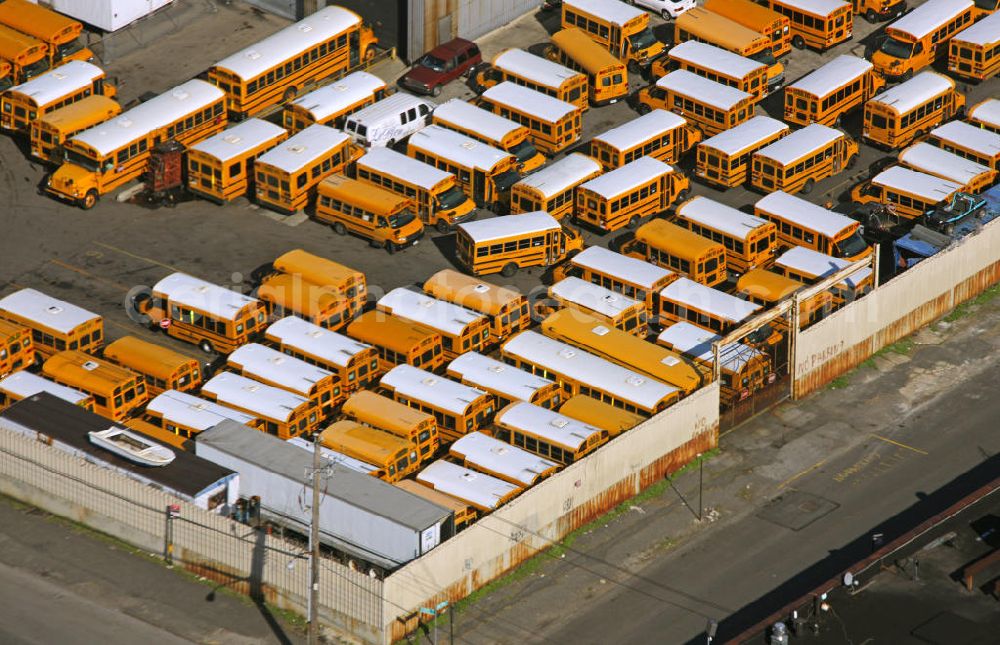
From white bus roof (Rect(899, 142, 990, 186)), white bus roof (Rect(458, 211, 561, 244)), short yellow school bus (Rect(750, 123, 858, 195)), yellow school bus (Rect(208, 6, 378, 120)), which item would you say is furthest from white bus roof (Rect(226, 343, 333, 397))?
white bus roof (Rect(899, 142, 990, 186))

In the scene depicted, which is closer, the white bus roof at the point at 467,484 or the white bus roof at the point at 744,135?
the white bus roof at the point at 467,484

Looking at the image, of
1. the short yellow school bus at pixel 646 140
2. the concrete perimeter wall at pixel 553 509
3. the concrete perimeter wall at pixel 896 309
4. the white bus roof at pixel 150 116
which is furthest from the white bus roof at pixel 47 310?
the concrete perimeter wall at pixel 896 309

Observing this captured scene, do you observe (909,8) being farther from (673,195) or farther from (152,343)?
(152,343)

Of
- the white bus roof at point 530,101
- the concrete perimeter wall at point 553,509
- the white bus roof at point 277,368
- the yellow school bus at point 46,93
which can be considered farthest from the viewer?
the white bus roof at point 530,101

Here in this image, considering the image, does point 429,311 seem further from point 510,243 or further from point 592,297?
point 592,297

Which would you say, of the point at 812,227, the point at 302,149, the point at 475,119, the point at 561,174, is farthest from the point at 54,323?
the point at 812,227

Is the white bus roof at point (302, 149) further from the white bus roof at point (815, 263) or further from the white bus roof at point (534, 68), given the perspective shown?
the white bus roof at point (815, 263)

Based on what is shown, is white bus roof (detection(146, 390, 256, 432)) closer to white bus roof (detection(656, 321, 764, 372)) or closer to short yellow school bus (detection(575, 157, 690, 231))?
white bus roof (detection(656, 321, 764, 372))
